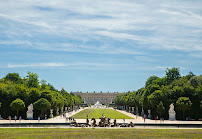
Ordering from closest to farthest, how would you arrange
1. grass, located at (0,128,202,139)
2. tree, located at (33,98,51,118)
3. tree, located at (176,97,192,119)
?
grass, located at (0,128,202,139), tree, located at (176,97,192,119), tree, located at (33,98,51,118)

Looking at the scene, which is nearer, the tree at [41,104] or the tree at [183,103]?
the tree at [183,103]

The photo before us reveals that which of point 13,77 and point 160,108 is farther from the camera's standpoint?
point 13,77

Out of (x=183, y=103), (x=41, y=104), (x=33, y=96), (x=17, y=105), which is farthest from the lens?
(x=33, y=96)

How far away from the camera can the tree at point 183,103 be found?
2061 inches

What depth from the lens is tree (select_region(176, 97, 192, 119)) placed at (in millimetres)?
52344

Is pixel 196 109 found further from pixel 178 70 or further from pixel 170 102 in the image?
pixel 178 70

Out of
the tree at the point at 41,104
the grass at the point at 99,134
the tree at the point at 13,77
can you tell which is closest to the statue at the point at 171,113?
the tree at the point at 41,104

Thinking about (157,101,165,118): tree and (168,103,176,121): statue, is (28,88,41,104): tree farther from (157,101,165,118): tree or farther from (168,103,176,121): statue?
(168,103,176,121): statue

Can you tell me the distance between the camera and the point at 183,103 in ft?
172

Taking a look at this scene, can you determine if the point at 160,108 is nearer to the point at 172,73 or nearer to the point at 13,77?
the point at 172,73

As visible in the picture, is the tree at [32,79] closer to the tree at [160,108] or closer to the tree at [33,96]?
the tree at [33,96]

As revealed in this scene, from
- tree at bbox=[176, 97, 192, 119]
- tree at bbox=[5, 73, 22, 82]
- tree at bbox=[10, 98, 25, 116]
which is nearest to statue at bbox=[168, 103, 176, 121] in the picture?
tree at bbox=[176, 97, 192, 119]

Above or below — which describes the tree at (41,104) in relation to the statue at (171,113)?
above

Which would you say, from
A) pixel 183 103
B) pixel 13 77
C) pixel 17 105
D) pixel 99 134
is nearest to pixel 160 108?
pixel 183 103
